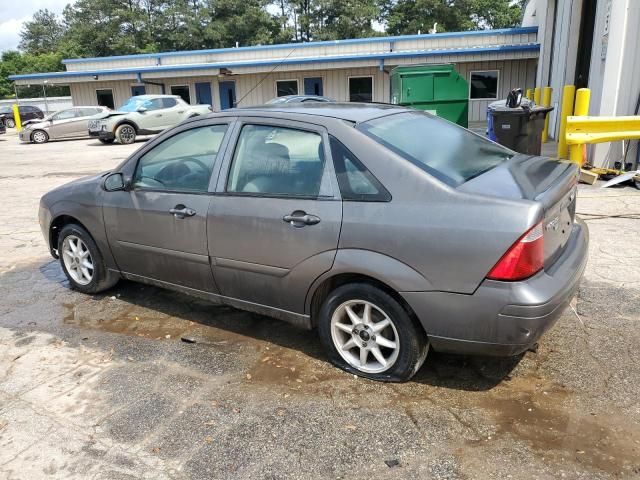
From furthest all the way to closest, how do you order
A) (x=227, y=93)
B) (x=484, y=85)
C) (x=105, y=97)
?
1. (x=105, y=97)
2. (x=227, y=93)
3. (x=484, y=85)

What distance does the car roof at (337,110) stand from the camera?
137 inches

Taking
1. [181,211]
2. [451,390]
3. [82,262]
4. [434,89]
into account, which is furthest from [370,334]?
[434,89]

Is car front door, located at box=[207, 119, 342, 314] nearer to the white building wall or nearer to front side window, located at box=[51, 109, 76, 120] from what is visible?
the white building wall

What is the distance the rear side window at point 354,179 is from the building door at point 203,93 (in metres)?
26.6

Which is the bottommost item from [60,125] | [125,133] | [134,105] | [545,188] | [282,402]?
[282,402]

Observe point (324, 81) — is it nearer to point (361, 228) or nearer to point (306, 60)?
point (306, 60)

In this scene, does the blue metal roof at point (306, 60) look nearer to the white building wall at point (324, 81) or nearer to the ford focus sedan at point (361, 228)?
the white building wall at point (324, 81)

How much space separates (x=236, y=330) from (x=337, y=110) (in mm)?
1799

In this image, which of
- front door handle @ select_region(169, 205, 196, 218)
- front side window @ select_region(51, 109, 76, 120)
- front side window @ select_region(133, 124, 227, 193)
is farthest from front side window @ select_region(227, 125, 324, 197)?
front side window @ select_region(51, 109, 76, 120)

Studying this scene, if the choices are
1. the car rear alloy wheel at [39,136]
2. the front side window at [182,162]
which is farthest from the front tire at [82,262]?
the car rear alloy wheel at [39,136]

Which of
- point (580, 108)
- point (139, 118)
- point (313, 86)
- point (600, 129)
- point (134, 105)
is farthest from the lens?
point (313, 86)

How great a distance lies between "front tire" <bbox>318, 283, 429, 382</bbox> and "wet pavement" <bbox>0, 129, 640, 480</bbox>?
11 centimetres

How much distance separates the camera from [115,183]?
4.26 metres

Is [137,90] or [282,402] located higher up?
[137,90]
